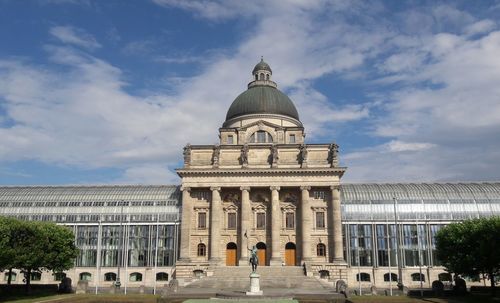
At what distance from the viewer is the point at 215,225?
76.4 metres

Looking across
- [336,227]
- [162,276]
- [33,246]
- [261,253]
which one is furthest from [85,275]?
[336,227]

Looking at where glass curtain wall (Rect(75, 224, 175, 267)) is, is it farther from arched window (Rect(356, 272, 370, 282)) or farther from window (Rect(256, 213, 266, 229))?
arched window (Rect(356, 272, 370, 282))

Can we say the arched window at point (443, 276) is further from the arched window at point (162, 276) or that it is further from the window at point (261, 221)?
the arched window at point (162, 276)

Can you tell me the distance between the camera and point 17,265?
57.8 meters

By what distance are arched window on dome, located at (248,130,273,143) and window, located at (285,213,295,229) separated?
13.7 metres

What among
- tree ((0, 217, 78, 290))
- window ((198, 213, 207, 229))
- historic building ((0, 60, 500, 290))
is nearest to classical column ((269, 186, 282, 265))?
historic building ((0, 60, 500, 290))

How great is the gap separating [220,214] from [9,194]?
42700mm

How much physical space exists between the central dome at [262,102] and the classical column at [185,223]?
19.6 meters

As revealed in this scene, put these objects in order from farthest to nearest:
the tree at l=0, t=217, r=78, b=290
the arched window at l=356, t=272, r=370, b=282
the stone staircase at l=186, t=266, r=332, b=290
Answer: the arched window at l=356, t=272, r=370, b=282 → the stone staircase at l=186, t=266, r=332, b=290 → the tree at l=0, t=217, r=78, b=290

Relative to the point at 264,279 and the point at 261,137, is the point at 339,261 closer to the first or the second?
the point at 264,279

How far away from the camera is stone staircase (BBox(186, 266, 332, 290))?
63.8m

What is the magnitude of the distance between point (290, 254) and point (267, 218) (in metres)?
6.87

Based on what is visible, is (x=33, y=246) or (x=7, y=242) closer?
(x=7, y=242)

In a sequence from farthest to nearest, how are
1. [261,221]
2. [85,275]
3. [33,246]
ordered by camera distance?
1. [85,275]
2. [261,221]
3. [33,246]
